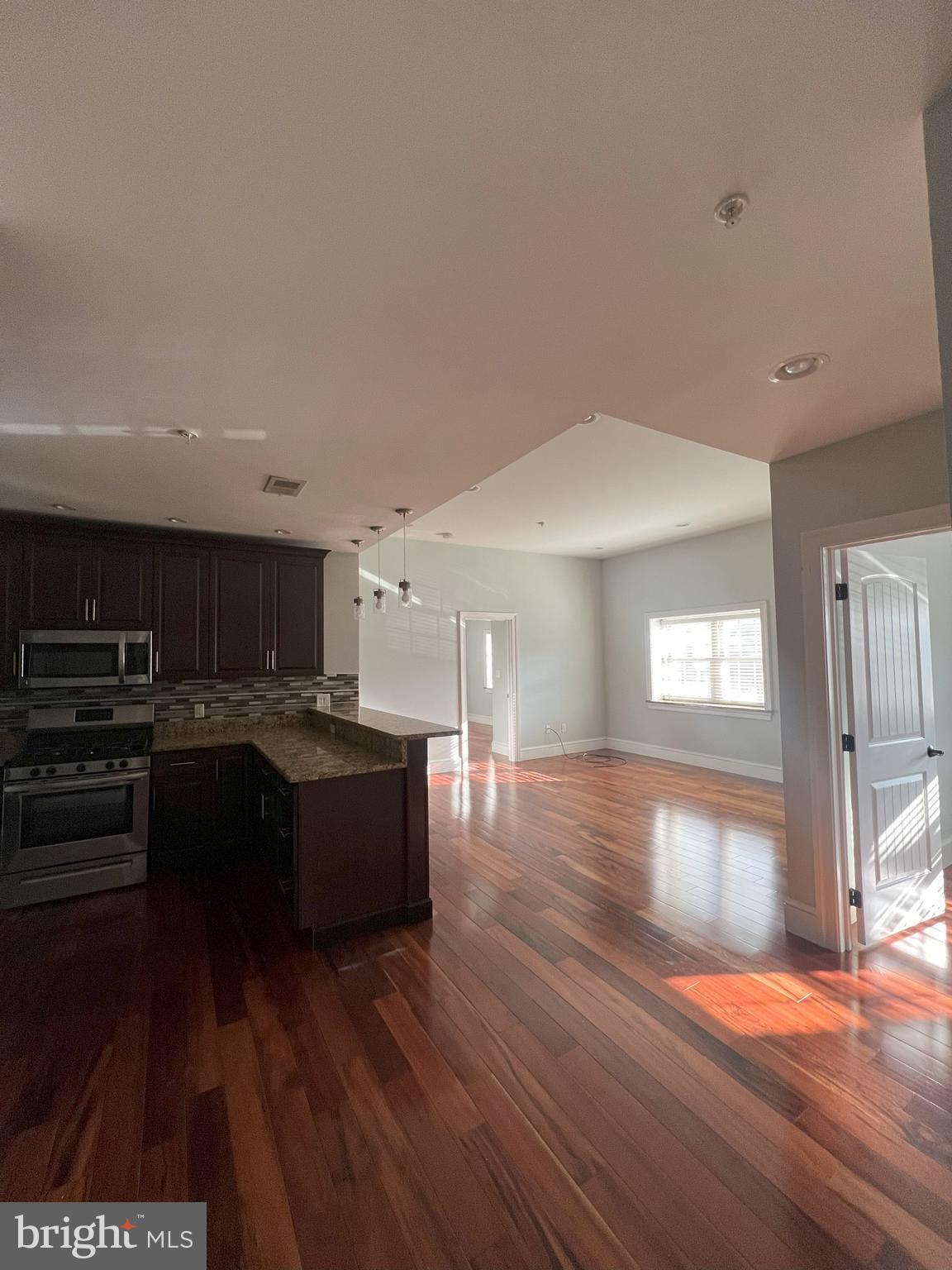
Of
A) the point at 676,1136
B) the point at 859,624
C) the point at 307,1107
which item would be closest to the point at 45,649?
the point at 307,1107

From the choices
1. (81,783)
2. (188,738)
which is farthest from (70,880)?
(188,738)

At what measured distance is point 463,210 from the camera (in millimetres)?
1238

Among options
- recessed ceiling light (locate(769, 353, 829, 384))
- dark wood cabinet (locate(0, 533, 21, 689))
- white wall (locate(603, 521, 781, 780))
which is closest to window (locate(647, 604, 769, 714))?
white wall (locate(603, 521, 781, 780))

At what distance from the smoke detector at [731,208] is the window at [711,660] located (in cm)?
531

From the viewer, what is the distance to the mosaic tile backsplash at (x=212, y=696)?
3.86 metres

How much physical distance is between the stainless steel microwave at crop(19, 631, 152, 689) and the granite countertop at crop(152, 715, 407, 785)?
585 mm

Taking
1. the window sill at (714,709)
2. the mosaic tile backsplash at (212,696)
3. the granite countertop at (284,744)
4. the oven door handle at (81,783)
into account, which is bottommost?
the oven door handle at (81,783)

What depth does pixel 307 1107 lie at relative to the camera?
5.63 ft

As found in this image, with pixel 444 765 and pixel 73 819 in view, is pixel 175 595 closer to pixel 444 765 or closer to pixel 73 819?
pixel 73 819

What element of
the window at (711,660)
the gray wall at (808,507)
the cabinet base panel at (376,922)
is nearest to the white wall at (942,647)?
the gray wall at (808,507)

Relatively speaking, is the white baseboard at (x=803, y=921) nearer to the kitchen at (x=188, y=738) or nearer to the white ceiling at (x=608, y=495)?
the kitchen at (x=188, y=738)

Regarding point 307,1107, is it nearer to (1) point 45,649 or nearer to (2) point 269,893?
(2) point 269,893

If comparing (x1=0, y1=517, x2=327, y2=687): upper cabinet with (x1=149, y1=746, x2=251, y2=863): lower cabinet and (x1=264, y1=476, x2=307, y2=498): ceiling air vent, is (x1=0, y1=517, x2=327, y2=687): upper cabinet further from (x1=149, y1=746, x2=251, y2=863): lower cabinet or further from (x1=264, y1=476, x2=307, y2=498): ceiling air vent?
(x1=264, y1=476, x2=307, y2=498): ceiling air vent

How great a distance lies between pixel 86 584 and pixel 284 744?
190 centimetres
